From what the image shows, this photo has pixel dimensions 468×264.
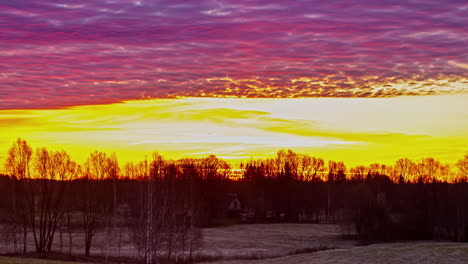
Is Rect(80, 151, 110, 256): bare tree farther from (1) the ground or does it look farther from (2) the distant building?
(2) the distant building

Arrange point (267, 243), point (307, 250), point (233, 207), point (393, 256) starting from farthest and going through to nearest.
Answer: point (233, 207)
point (267, 243)
point (307, 250)
point (393, 256)

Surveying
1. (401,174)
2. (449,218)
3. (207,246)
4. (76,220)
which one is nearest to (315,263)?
(207,246)

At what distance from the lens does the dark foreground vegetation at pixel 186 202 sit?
60656mm

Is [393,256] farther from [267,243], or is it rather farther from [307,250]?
[267,243]

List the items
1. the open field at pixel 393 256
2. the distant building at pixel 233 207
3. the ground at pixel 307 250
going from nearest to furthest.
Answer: the open field at pixel 393 256 → the ground at pixel 307 250 → the distant building at pixel 233 207

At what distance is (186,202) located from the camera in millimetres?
67938

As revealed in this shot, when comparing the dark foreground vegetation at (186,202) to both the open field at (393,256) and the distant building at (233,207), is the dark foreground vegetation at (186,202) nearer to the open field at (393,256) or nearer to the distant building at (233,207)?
the distant building at (233,207)

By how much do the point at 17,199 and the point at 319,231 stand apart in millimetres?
53033

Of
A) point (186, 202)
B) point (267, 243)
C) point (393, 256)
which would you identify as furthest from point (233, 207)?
point (393, 256)

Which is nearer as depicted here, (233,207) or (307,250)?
(307,250)

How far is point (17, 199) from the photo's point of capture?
73750 mm

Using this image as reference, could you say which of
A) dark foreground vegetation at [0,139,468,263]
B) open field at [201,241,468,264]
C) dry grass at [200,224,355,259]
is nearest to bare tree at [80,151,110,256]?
dark foreground vegetation at [0,139,468,263]

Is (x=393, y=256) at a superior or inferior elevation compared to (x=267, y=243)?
superior

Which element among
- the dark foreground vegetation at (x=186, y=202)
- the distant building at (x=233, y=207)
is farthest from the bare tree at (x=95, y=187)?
the distant building at (x=233, y=207)
